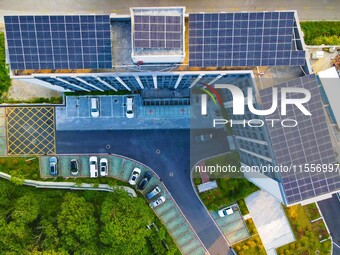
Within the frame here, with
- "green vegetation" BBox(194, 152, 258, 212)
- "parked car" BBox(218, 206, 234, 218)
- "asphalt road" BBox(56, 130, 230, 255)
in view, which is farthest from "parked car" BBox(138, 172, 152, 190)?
"parked car" BBox(218, 206, 234, 218)

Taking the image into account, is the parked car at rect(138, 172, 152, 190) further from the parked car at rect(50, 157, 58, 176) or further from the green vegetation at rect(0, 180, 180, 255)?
the parked car at rect(50, 157, 58, 176)

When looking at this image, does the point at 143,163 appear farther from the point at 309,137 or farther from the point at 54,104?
the point at 309,137

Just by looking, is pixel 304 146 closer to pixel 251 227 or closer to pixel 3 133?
pixel 251 227

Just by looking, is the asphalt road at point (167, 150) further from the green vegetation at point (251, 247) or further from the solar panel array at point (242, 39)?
the solar panel array at point (242, 39)

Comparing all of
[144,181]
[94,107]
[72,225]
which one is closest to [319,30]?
[144,181]

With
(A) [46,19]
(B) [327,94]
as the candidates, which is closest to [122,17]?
(A) [46,19]
